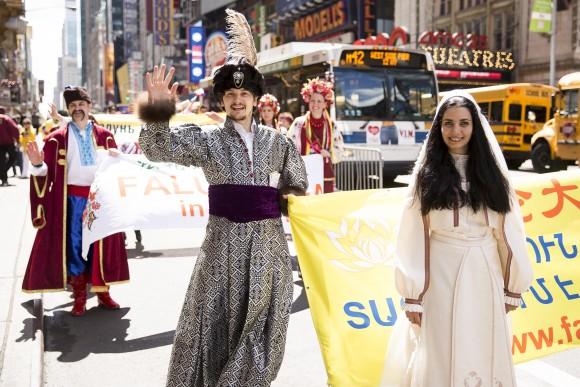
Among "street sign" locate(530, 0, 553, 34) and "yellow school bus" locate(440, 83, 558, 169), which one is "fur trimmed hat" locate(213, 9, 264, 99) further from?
"street sign" locate(530, 0, 553, 34)

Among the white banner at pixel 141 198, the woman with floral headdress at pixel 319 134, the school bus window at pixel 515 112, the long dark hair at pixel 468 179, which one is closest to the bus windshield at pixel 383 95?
the woman with floral headdress at pixel 319 134

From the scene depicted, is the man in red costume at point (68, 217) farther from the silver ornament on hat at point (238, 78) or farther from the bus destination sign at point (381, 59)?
the bus destination sign at point (381, 59)

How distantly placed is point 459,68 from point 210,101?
13.5 meters

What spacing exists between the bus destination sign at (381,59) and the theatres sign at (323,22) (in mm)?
31049

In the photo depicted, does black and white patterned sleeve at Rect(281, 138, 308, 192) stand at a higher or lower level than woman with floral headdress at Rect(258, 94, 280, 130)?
lower

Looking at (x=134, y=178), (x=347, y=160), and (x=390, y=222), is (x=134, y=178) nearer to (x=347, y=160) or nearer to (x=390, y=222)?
(x=390, y=222)

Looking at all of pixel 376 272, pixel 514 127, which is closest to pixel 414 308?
pixel 376 272

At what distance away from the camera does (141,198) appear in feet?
20.4

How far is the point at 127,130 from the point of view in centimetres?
1274

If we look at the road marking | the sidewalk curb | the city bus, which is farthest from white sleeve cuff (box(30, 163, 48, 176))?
the city bus

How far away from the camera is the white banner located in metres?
5.71

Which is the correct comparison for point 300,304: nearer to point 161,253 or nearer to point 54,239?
point 54,239

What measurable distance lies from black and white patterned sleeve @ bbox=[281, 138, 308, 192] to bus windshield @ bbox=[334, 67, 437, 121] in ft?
36.8

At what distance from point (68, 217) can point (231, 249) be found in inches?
111
